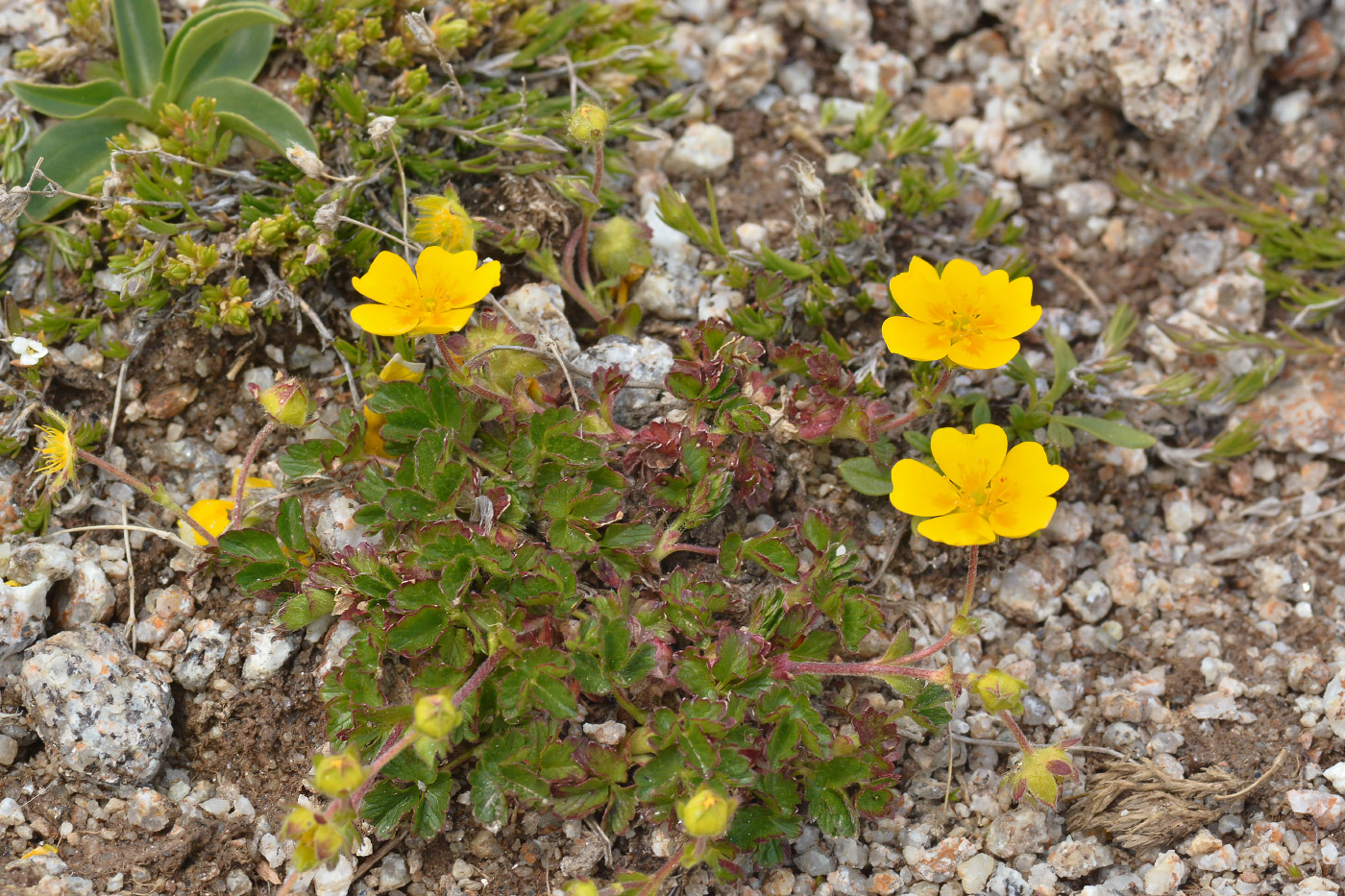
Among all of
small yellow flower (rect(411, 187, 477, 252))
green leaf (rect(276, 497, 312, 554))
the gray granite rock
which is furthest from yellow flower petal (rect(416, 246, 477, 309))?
the gray granite rock

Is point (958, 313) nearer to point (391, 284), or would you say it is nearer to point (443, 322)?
point (443, 322)

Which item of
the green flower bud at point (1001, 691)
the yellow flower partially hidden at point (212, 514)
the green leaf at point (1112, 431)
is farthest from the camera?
the green leaf at point (1112, 431)

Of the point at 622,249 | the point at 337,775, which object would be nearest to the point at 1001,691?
the point at 337,775

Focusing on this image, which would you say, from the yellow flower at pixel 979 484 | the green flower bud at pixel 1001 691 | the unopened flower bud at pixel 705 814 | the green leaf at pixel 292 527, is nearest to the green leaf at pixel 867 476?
the yellow flower at pixel 979 484

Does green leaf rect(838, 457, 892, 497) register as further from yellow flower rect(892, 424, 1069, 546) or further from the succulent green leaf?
the succulent green leaf

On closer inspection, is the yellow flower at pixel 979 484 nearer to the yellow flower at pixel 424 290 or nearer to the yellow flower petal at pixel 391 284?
the yellow flower at pixel 424 290

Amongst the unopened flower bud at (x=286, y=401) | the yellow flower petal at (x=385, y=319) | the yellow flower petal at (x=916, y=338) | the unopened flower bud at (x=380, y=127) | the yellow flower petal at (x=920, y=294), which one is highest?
the unopened flower bud at (x=380, y=127)

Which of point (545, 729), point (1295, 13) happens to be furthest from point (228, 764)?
point (1295, 13)
